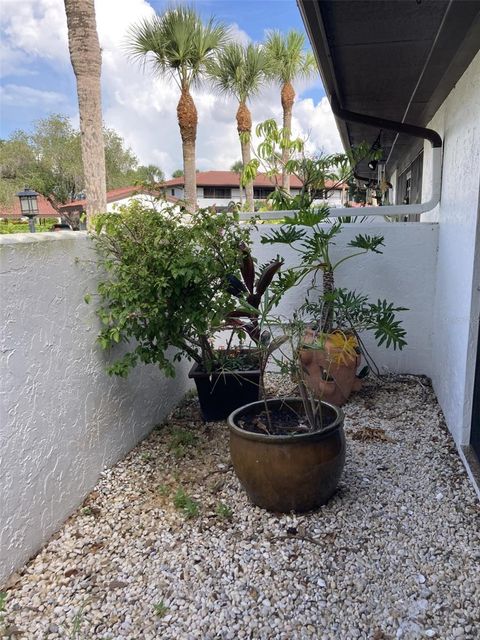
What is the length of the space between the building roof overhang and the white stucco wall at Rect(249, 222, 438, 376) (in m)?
1.15

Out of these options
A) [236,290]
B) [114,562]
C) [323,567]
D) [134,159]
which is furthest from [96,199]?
[134,159]

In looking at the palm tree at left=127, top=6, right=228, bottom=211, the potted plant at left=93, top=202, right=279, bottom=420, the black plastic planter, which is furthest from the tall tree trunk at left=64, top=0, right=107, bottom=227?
the palm tree at left=127, top=6, right=228, bottom=211

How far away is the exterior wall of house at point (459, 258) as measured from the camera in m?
2.86

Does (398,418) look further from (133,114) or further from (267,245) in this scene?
(133,114)

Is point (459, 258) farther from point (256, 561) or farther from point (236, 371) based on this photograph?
point (256, 561)

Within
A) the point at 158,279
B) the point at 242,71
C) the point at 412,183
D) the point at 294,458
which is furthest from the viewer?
the point at 242,71

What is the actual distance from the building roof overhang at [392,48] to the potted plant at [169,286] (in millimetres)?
1379

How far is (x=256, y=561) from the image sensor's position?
220 cm

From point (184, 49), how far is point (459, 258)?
32.1ft

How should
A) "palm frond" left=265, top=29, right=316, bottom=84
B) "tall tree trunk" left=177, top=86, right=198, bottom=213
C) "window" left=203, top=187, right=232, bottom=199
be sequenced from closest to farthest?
"tall tree trunk" left=177, top=86, right=198, bottom=213
"palm frond" left=265, top=29, right=316, bottom=84
"window" left=203, top=187, right=232, bottom=199

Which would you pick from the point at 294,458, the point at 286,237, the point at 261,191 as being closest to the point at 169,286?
the point at 294,458

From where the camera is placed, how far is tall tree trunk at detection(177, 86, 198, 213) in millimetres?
11883

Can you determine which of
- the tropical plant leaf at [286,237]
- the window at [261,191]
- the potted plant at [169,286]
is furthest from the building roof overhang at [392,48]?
the window at [261,191]

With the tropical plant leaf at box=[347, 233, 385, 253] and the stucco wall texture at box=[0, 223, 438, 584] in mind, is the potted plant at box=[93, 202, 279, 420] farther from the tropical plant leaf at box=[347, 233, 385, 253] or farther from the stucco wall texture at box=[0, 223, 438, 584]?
the tropical plant leaf at box=[347, 233, 385, 253]
